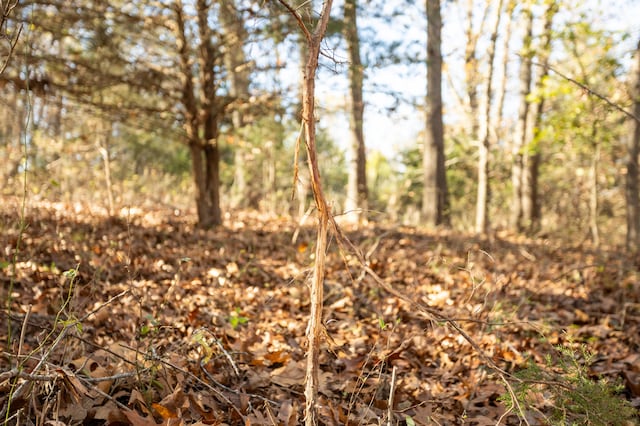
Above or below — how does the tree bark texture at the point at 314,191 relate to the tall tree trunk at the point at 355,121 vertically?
below

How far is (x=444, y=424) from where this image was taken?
8.21 feet

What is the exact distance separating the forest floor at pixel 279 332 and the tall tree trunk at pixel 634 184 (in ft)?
3.52

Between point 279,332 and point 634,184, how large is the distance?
6.63 metres

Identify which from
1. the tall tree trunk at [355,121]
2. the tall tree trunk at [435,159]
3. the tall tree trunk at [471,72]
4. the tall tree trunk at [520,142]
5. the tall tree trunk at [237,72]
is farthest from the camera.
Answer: the tall tree trunk at [471,72]

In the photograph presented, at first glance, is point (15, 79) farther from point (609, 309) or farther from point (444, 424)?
point (609, 309)

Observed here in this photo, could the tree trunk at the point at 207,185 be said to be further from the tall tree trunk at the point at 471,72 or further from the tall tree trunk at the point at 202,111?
the tall tree trunk at the point at 471,72

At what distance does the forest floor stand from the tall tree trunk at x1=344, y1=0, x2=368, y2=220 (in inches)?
95.0

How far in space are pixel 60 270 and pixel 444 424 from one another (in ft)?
12.8

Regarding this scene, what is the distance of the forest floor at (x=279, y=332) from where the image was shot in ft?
7.22

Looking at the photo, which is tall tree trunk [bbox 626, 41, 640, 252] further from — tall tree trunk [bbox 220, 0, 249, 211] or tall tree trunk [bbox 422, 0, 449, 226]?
tall tree trunk [bbox 220, 0, 249, 211]

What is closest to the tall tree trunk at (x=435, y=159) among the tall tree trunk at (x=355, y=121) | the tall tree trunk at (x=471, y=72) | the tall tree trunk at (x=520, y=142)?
the tall tree trunk at (x=471, y=72)

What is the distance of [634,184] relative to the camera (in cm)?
750

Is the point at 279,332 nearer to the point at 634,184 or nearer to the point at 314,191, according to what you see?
the point at 314,191

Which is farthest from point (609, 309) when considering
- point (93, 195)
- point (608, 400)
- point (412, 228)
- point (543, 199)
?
point (543, 199)
